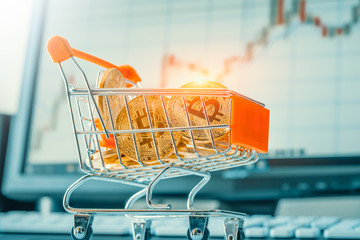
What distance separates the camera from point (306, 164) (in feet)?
4.04

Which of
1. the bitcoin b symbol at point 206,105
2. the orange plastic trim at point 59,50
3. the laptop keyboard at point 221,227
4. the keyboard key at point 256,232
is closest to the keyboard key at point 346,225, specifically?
the laptop keyboard at point 221,227

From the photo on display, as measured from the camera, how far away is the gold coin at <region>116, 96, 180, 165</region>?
712 mm

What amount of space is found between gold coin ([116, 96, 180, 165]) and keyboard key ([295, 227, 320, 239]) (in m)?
0.29

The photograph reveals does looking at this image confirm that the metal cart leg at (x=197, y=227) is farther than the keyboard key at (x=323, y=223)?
No

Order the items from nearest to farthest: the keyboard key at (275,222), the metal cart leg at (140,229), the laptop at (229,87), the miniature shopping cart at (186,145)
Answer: the miniature shopping cart at (186,145)
the metal cart leg at (140,229)
the keyboard key at (275,222)
the laptop at (229,87)

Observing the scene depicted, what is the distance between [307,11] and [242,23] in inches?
7.1

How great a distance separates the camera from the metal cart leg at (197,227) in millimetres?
677

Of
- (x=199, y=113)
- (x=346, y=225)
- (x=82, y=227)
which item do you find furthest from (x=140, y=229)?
(x=346, y=225)

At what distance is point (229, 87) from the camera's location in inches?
52.4

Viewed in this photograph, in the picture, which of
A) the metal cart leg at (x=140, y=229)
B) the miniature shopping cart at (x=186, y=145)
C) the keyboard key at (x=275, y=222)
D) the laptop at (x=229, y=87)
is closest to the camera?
the miniature shopping cart at (x=186, y=145)

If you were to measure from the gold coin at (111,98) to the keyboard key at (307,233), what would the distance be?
0.38 meters

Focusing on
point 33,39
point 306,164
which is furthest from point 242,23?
point 33,39

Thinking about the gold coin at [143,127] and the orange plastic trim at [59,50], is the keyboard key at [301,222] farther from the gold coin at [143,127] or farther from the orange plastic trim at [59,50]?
the orange plastic trim at [59,50]

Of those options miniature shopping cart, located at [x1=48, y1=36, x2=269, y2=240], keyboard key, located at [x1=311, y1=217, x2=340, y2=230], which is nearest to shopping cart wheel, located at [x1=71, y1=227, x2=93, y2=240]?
miniature shopping cart, located at [x1=48, y1=36, x2=269, y2=240]
